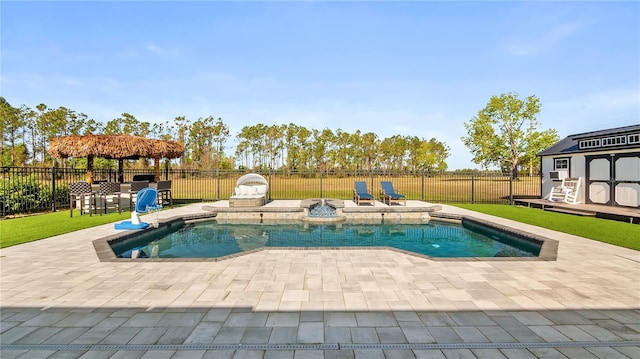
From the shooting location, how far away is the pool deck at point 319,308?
229 cm

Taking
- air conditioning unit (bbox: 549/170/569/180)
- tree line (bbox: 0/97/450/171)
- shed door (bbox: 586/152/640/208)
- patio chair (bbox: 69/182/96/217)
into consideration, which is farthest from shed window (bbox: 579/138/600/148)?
tree line (bbox: 0/97/450/171)

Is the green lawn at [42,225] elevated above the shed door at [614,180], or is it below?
below

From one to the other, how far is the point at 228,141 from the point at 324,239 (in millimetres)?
37892

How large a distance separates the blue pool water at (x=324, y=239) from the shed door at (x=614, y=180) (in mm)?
6147

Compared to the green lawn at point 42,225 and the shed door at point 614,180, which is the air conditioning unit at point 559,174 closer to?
the shed door at point 614,180

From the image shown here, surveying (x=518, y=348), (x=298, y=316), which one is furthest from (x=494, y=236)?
(x=298, y=316)

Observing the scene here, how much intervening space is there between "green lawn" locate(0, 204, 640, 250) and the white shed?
2.18m

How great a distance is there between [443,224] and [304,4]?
8748mm

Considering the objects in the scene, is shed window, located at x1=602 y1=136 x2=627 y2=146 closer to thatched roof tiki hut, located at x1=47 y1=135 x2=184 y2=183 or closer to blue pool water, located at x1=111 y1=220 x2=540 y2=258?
blue pool water, located at x1=111 y1=220 x2=540 y2=258

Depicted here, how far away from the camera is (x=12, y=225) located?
7.50m

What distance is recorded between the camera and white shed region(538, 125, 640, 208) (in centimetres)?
963

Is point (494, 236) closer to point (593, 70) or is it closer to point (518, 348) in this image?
point (518, 348)

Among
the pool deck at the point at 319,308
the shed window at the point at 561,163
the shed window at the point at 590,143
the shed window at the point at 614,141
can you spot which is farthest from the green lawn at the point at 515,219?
the shed window at the point at 561,163

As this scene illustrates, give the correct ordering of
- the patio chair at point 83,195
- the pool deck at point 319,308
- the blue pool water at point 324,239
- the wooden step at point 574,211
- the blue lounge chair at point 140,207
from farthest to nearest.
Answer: the wooden step at point 574,211 → the patio chair at point 83,195 → the blue lounge chair at point 140,207 → the blue pool water at point 324,239 → the pool deck at point 319,308
